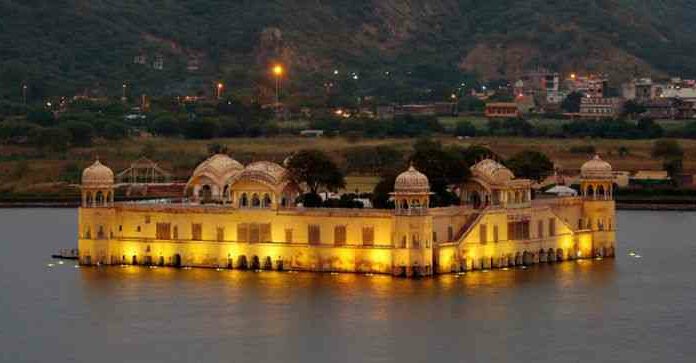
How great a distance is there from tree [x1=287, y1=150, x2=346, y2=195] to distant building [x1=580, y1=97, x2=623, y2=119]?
7749cm

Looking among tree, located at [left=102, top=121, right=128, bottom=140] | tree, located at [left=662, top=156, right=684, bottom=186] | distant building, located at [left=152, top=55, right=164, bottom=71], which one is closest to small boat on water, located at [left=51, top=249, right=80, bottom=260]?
tree, located at [left=662, top=156, right=684, bottom=186]

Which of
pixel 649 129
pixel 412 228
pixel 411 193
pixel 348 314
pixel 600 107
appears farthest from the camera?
pixel 600 107

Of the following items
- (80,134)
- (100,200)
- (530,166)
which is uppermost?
(80,134)

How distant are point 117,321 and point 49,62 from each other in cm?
10350

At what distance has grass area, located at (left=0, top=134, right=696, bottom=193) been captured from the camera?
10850cm

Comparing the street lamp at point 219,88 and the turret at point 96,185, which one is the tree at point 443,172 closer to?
the turret at point 96,185

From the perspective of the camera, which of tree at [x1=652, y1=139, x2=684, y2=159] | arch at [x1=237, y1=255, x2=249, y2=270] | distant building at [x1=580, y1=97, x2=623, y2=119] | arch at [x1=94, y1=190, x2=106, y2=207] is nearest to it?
arch at [x1=237, y1=255, x2=249, y2=270]

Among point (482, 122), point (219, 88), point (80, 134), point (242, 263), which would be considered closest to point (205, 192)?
point (242, 263)

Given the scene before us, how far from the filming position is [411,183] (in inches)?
2648

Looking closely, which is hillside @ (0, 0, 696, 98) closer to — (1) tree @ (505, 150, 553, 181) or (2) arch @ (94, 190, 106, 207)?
(1) tree @ (505, 150, 553, 181)

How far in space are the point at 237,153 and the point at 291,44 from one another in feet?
214

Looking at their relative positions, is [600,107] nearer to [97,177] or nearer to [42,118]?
[42,118]

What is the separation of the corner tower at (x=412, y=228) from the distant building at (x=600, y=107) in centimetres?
8249

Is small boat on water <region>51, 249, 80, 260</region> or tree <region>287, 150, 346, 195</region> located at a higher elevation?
tree <region>287, 150, 346, 195</region>
